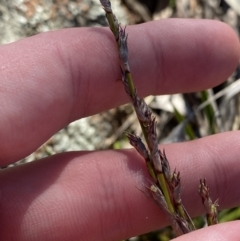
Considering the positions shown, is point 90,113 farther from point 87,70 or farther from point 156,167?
point 156,167

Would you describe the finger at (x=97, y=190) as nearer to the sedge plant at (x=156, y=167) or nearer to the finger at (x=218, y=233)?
the sedge plant at (x=156, y=167)

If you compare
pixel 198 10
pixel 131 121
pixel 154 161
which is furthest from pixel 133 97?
pixel 198 10

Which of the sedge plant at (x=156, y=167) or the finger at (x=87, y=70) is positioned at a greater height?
the finger at (x=87, y=70)

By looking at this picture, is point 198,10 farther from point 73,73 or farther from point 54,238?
point 54,238

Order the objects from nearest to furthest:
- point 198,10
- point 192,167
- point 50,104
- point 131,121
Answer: point 50,104
point 192,167
point 131,121
point 198,10

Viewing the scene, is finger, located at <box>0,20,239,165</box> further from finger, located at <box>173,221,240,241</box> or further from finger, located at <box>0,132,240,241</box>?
finger, located at <box>173,221,240,241</box>

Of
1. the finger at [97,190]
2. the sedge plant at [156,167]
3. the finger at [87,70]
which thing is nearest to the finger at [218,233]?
the sedge plant at [156,167]

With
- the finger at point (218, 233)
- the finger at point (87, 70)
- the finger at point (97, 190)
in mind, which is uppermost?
the finger at point (87, 70)
